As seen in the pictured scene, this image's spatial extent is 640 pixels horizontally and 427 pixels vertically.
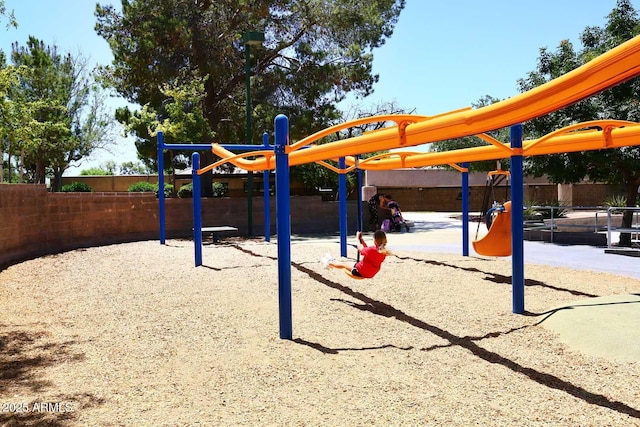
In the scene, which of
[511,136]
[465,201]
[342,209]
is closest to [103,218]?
[342,209]

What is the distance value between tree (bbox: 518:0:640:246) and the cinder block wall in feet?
28.2

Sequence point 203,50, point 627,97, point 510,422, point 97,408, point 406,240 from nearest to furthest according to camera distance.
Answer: point 510,422 → point 97,408 → point 627,97 → point 406,240 → point 203,50

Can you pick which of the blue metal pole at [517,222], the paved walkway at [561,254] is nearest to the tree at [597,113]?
the paved walkway at [561,254]

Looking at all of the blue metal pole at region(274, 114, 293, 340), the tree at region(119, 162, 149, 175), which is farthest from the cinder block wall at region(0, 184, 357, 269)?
the tree at region(119, 162, 149, 175)

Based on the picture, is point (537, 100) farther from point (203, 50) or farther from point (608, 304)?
point (203, 50)

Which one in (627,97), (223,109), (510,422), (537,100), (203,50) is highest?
(203,50)

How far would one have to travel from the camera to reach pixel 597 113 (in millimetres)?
14844

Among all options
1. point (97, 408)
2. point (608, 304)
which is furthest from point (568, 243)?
point (97, 408)

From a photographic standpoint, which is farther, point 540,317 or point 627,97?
point 627,97

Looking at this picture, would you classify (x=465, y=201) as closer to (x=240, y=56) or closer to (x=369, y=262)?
(x=369, y=262)

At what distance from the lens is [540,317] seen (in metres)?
6.93

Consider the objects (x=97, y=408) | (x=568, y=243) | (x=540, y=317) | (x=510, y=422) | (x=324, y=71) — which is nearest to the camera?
(x=510, y=422)

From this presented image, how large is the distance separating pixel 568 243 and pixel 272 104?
13.4 metres

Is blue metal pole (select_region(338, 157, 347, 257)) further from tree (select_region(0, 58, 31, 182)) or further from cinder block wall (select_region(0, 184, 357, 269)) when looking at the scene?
tree (select_region(0, 58, 31, 182))
